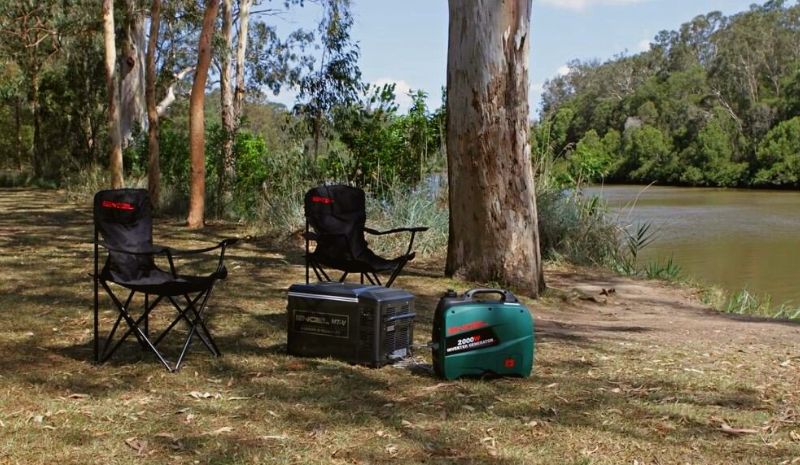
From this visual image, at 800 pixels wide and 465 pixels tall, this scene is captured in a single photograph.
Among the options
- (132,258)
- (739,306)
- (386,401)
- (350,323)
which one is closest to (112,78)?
(739,306)

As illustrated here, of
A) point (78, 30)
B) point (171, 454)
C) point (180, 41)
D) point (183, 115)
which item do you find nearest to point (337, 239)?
point (171, 454)

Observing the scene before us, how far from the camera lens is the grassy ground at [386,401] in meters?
2.85

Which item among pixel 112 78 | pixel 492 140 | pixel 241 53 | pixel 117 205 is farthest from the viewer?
pixel 241 53

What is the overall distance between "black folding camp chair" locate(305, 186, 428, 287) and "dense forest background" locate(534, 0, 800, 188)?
36469 millimetres

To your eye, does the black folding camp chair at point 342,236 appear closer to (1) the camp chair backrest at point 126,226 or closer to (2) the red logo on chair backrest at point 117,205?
(1) the camp chair backrest at point 126,226

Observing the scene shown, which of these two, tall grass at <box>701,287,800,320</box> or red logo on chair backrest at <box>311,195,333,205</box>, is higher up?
red logo on chair backrest at <box>311,195,333,205</box>

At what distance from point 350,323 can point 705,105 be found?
2022 inches

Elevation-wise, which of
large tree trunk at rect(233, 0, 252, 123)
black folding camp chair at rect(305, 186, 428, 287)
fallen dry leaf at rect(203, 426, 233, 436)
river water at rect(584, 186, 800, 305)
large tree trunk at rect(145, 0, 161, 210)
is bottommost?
river water at rect(584, 186, 800, 305)

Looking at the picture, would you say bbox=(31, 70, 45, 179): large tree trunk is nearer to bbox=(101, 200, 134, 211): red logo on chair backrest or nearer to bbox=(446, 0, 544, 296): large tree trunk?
bbox=(446, 0, 544, 296): large tree trunk

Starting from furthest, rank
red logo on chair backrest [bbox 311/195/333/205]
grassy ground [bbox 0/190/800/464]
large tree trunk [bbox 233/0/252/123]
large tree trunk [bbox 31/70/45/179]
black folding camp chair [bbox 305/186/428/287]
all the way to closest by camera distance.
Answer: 1. large tree trunk [bbox 31/70/45/179]
2. large tree trunk [bbox 233/0/252/123]
3. red logo on chair backrest [bbox 311/195/333/205]
4. black folding camp chair [bbox 305/186/428/287]
5. grassy ground [bbox 0/190/800/464]

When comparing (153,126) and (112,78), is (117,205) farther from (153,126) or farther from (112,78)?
(112,78)

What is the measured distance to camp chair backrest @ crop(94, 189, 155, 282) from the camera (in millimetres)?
4074

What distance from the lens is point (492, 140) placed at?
6.16 metres

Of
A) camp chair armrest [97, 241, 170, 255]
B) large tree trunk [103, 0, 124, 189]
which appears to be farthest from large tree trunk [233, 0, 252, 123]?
camp chair armrest [97, 241, 170, 255]
